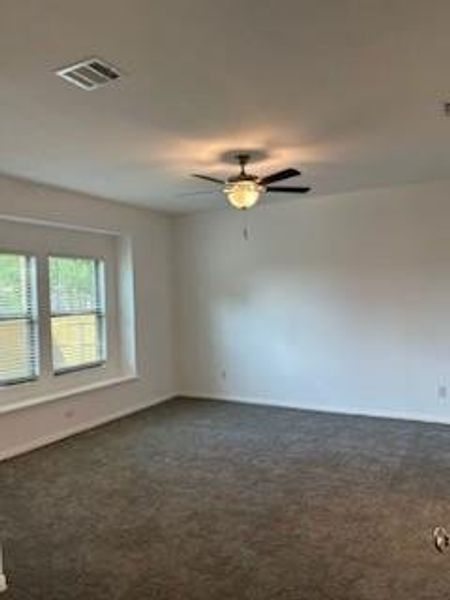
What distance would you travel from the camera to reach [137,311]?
6.49 metres

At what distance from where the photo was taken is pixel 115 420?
593cm

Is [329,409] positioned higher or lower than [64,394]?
lower

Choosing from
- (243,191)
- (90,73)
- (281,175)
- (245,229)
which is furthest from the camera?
(245,229)

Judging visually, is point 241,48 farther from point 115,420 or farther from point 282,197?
point 115,420

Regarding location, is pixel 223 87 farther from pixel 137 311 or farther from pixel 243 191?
pixel 137 311

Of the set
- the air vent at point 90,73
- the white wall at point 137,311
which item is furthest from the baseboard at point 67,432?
the air vent at point 90,73

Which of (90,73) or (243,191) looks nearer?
(90,73)

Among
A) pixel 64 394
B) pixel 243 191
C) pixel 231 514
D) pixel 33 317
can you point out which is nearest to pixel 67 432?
pixel 64 394

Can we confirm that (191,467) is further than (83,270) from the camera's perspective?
No

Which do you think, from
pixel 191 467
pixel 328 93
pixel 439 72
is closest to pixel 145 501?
pixel 191 467

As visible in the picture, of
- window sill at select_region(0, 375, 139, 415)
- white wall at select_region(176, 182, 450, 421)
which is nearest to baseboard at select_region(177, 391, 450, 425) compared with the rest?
white wall at select_region(176, 182, 450, 421)

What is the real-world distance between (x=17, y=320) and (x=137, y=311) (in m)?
1.66

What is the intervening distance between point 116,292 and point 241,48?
4490mm

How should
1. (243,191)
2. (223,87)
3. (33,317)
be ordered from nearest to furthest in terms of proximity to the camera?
(223,87) < (243,191) < (33,317)
